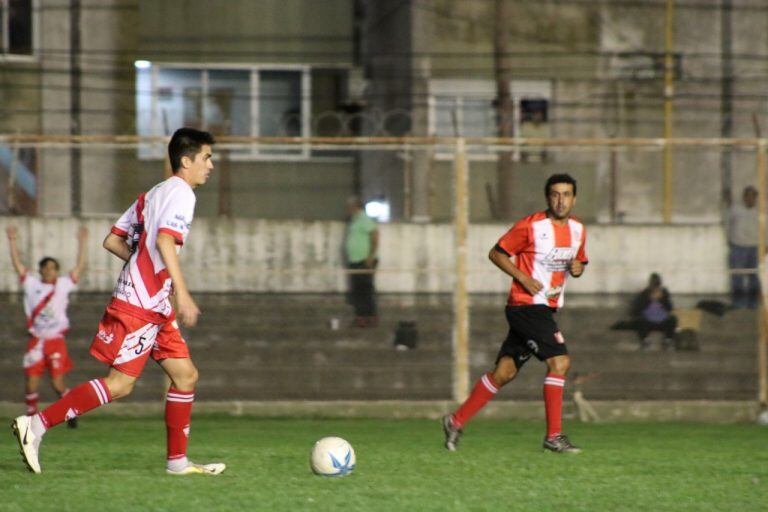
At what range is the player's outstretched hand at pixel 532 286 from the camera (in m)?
9.71

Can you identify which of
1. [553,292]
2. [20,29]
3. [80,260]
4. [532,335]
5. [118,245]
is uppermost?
[20,29]

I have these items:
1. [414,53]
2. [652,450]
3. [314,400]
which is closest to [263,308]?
[314,400]

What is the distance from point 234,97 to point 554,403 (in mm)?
17304

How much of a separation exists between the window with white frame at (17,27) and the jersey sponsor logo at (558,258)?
1713cm

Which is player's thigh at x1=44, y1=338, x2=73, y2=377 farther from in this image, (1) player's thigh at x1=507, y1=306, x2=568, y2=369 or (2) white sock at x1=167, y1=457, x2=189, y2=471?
(2) white sock at x1=167, y1=457, x2=189, y2=471

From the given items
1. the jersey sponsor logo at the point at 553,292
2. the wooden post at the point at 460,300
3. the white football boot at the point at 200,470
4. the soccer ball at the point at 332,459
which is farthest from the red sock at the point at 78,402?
the wooden post at the point at 460,300

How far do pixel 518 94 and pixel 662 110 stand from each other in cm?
268

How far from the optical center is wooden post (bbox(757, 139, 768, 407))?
1384 centimetres

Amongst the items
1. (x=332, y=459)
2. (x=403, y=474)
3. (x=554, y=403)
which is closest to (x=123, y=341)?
(x=332, y=459)

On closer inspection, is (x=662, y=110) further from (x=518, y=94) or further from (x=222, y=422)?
(x=222, y=422)

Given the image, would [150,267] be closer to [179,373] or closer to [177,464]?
[179,373]

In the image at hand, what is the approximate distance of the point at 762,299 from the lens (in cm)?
1397

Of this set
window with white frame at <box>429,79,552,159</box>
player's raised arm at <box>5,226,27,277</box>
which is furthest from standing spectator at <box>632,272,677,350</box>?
window with white frame at <box>429,79,552,159</box>

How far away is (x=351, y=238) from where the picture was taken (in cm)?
1401
